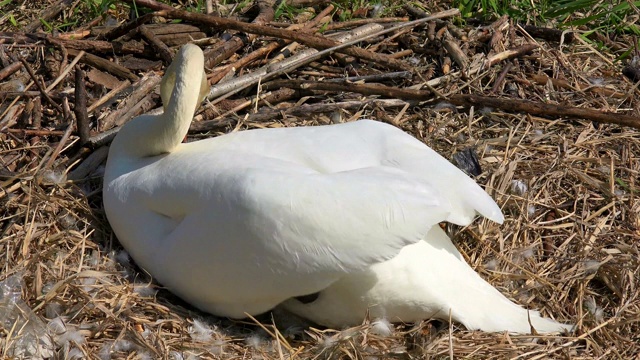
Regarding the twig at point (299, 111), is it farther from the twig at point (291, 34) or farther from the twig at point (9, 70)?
the twig at point (9, 70)

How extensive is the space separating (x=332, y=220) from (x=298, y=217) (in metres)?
0.11

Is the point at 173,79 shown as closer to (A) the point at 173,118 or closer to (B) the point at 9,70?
(A) the point at 173,118

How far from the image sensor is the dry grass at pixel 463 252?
352 cm

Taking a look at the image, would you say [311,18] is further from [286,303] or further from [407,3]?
[286,303]

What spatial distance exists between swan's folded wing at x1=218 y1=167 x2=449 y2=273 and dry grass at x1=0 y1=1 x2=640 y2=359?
1.34 ft

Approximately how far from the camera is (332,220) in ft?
10.6

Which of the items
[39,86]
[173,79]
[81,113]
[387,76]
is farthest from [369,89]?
[39,86]

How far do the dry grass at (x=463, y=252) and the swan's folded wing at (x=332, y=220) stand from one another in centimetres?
41

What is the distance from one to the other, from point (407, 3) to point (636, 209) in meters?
1.90

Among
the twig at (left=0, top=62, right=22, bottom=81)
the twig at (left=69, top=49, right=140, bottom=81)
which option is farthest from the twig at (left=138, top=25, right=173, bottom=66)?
the twig at (left=0, top=62, right=22, bottom=81)

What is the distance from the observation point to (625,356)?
143 inches

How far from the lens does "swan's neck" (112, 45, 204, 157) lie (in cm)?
376

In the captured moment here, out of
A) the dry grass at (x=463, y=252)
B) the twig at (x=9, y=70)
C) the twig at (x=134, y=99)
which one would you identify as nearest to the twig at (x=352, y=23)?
the dry grass at (x=463, y=252)

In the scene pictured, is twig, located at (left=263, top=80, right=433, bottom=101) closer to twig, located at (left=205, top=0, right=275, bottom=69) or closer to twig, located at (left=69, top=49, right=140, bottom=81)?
twig, located at (left=205, top=0, right=275, bottom=69)
